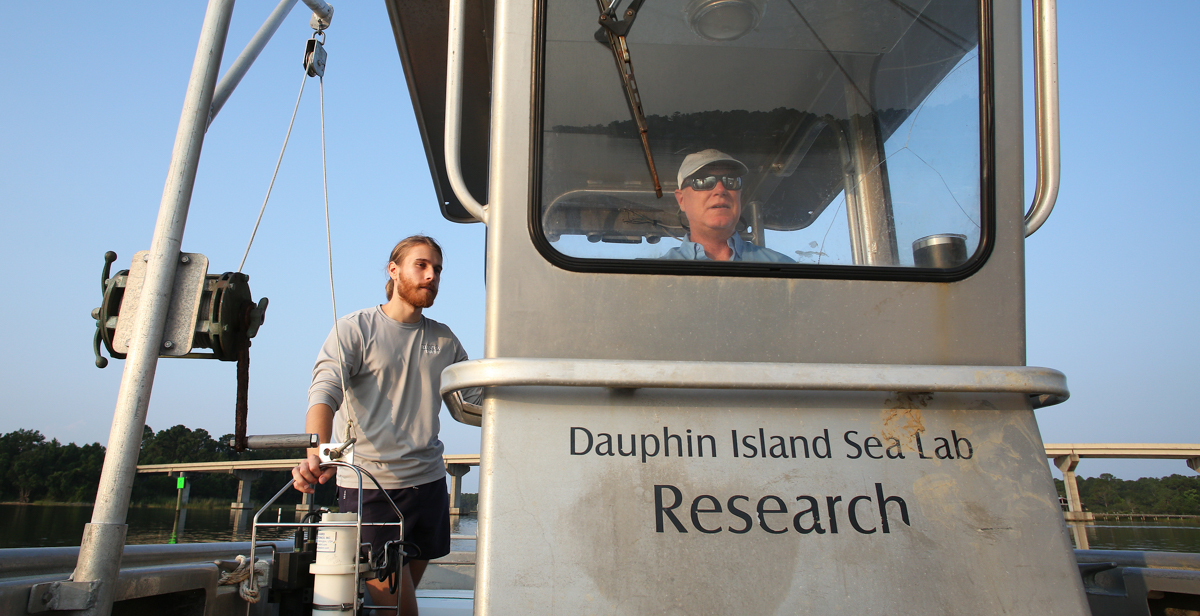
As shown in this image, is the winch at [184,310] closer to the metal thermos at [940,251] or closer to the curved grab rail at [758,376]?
the curved grab rail at [758,376]

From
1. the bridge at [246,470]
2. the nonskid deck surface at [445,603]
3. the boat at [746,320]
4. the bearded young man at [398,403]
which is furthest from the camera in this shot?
the bridge at [246,470]

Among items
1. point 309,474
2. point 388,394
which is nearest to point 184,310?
point 309,474

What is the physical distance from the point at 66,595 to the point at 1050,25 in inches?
89.5

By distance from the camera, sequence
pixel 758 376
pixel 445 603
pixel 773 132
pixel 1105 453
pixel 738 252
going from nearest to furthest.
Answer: pixel 758 376
pixel 738 252
pixel 773 132
pixel 445 603
pixel 1105 453

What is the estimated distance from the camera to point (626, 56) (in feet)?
4.40

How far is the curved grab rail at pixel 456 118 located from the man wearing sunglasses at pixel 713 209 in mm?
412

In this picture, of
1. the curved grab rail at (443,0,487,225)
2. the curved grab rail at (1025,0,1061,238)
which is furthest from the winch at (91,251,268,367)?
the curved grab rail at (1025,0,1061,238)

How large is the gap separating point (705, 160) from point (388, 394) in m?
1.52

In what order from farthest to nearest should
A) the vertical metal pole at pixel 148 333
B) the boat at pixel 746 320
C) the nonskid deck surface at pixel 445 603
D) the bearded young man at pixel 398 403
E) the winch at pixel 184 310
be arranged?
the nonskid deck surface at pixel 445 603, the bearded young man at pixel 398 403, the winch at pixel 184 310, the vertical metal pole at pixel 148 333, the boat at pixel 746 320

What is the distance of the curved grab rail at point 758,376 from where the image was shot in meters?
1.13

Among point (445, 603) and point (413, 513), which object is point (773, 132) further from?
point (445, 603)

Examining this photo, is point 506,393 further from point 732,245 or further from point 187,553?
point 187,553

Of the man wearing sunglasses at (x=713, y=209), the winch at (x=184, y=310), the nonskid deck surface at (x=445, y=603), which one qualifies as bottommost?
the nonskid deck surface at (x=445, y=603)

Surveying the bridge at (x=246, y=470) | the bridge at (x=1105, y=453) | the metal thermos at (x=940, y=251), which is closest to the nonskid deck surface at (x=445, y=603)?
the metal thermos at (x=940, y=251)
